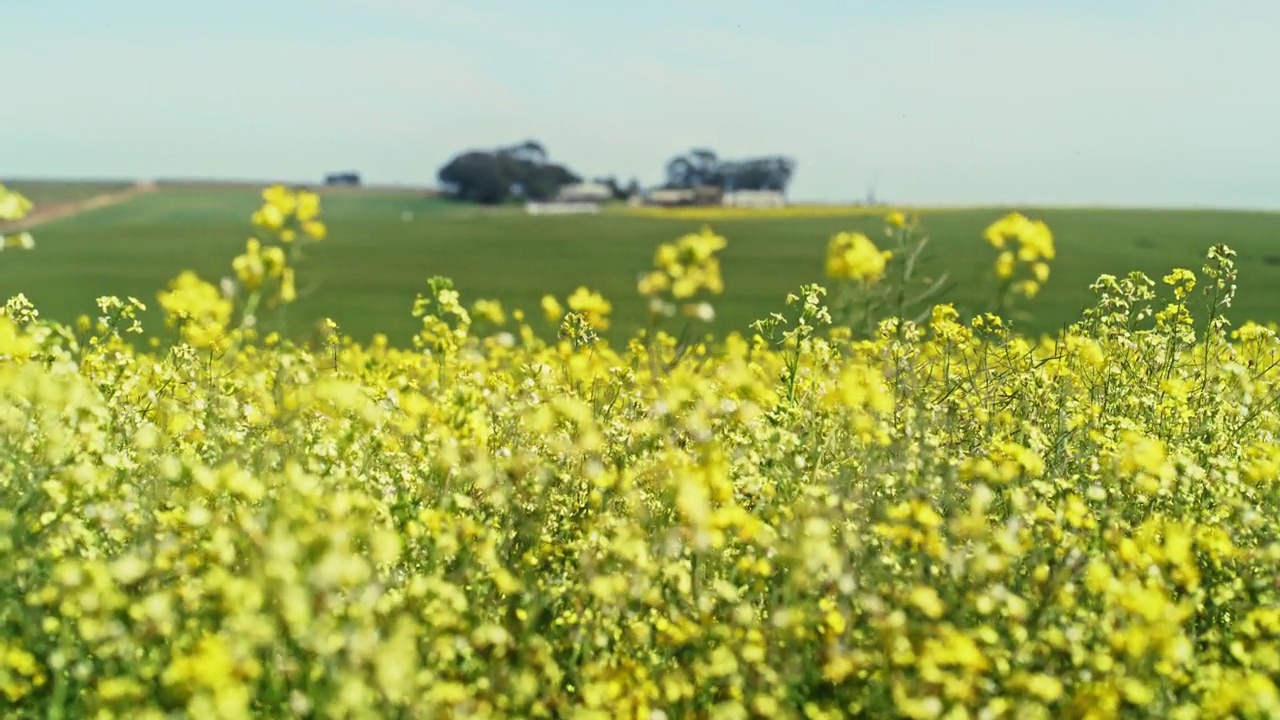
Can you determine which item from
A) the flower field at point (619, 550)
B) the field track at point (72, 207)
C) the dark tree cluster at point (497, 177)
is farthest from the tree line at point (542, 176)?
the flower field at point (619, 550)

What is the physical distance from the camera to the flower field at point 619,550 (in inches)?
137

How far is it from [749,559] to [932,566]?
0.85m

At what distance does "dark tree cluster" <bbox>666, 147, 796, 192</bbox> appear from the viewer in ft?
378

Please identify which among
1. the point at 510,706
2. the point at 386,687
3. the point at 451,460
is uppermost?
the point at 451,460

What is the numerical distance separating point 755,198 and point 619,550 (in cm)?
10971

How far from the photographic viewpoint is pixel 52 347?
4793mm

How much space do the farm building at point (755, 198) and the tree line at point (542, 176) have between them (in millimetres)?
1364

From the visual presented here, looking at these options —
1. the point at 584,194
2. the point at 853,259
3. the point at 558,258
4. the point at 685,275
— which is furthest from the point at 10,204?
the point at 584,194

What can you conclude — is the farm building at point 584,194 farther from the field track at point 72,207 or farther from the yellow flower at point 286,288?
the yellow flower at point 286,288

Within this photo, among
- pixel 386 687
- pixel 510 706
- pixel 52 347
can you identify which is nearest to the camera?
pixel 386 687

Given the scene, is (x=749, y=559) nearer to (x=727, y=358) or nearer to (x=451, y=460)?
(x=451, y=460)

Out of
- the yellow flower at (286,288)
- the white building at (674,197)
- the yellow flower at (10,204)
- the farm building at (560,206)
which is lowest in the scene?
the yellow flower at (286,288)

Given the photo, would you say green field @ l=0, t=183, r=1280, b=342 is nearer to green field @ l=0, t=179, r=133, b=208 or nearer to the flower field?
the flower field

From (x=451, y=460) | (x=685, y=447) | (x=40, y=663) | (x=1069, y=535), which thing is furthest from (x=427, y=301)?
(x=1069, y=535)
